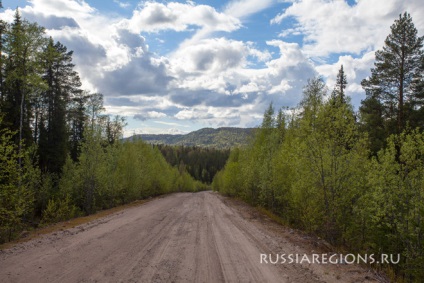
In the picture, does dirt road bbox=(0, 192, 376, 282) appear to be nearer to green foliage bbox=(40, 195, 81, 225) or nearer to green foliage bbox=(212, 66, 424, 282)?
green foliage bbox=(212, 66, 424, 282)

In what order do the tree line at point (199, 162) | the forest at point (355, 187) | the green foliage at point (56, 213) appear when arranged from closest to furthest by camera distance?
the forest at point (355, 187) < the green foliage at point (56, 213) < the tree line at point (199, 162)

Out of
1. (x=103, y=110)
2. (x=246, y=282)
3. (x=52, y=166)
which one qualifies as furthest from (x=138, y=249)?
(x=103, y=110)

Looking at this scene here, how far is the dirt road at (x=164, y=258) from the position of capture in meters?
8.47

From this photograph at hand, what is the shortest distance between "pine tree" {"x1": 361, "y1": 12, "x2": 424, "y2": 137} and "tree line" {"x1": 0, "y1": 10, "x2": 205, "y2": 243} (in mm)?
26236

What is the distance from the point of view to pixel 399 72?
2483 cm

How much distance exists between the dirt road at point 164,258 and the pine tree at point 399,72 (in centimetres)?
1645

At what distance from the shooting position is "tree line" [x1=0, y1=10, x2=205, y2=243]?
17453 mm

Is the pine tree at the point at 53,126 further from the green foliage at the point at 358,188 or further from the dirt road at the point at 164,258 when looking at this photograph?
the green foliage at the point at 358,188

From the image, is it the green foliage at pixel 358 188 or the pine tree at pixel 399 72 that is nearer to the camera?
the green foliage at pixel 358 188

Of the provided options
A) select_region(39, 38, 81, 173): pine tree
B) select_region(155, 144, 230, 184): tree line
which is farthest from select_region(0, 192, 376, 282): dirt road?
select_region(155, 144, 230, 184): tree line

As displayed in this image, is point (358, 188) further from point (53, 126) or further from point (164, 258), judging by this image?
point (53, 126)

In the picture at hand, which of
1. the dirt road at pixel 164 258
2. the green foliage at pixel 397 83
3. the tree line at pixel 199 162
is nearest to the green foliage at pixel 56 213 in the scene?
the dirt road at pixel 164 258

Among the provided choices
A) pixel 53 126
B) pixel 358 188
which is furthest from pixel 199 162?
pixel 358 188

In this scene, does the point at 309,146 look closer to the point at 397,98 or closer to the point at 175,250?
the point at 175,250
